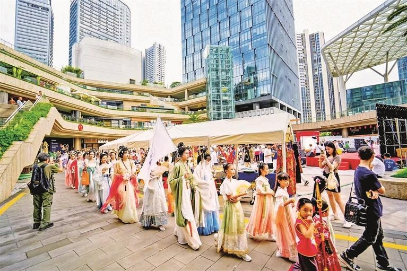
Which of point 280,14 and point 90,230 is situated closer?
point 90,230

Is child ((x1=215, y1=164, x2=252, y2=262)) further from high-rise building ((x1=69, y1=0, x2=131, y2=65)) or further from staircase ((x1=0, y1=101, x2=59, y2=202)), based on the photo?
high-rise building ((x1=69, y1=0, x2=131, y2=65))

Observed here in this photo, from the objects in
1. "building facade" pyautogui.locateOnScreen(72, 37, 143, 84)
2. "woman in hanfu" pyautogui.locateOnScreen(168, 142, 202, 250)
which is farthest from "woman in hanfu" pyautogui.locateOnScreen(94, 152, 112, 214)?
"building facade" pyautogui.locateOnScreen(72, 37, 143, 84)

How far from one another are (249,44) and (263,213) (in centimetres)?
4895

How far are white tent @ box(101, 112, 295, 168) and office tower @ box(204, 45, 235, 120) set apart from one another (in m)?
32.9

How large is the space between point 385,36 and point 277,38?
88.3 ft

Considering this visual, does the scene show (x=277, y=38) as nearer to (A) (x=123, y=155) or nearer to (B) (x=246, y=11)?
(B) (x=246, y=11)

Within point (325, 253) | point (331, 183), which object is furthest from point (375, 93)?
point (325, 253)

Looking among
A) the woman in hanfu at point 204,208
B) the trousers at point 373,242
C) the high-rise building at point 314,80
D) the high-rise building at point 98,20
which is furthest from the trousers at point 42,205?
the high-rise building at point 98,20

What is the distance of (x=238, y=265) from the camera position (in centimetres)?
291

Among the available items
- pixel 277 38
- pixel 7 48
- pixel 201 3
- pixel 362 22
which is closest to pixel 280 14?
pixel 277 38

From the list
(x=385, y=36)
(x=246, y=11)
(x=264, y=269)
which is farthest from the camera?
(x=246, y=11)

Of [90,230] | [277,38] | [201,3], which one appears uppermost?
[201,3]

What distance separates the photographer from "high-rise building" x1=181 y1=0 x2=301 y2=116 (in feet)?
144

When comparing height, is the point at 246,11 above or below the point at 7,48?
above
